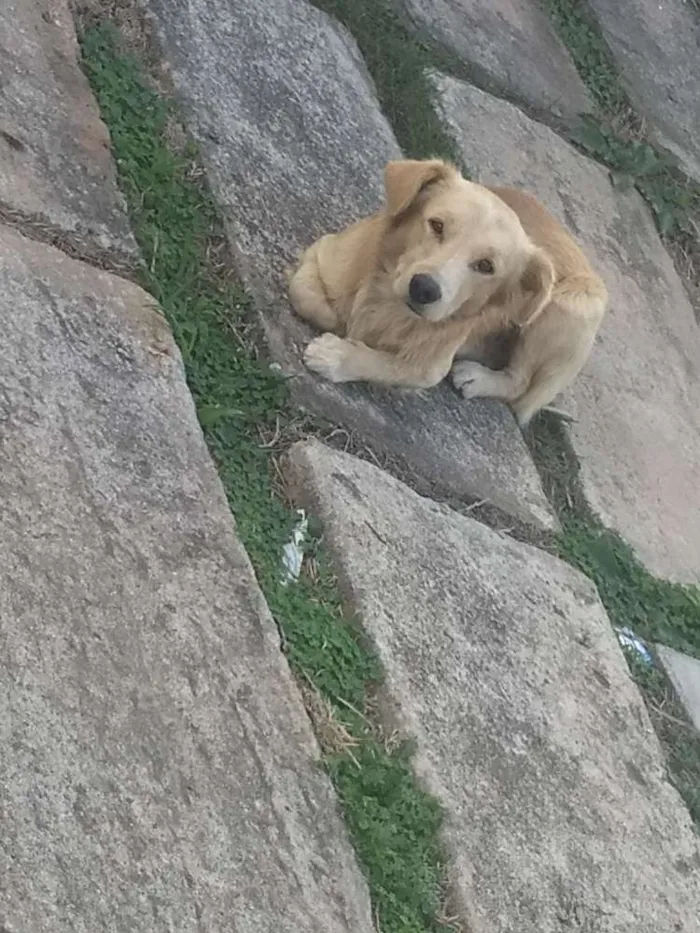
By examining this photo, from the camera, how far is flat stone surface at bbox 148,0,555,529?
11.3 feet

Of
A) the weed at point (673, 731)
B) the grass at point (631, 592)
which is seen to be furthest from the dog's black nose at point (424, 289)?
the weed at point (673, 731)

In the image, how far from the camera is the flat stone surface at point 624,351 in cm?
404

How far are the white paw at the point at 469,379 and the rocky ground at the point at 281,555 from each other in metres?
0.08

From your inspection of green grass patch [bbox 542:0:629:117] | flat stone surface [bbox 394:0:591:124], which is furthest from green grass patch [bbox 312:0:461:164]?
green grass patch [bbox 542:0:629:117]

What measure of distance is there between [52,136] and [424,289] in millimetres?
973

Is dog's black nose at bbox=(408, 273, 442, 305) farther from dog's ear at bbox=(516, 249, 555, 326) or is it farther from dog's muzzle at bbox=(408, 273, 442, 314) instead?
dog's ear at bbox=(516, 249, 555, 326)

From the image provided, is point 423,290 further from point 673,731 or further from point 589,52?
point 589,52

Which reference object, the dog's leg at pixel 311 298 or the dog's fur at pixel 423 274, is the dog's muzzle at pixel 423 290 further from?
the dog's leg at pixel 311 298

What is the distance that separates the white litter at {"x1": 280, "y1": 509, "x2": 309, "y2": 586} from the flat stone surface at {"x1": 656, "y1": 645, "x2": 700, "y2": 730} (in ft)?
3.90

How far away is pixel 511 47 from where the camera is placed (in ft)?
17.1

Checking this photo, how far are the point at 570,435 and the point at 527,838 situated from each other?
1.56 metres

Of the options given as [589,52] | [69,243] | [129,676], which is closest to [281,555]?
[129,676]

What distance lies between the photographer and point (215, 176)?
3592 mm

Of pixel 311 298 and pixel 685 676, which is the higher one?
pixel 311 298
